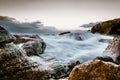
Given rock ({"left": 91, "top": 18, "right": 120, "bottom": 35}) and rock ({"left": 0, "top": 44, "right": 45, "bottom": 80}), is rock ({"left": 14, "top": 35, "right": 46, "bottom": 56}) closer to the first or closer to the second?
rock ({"left": 0, "top": 44, "right": 45, "bottom": 80})

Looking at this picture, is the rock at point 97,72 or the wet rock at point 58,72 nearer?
the rock at point 97,72

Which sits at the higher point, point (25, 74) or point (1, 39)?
point (1, 39)

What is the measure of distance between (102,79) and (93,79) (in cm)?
17

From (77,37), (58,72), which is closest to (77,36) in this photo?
(77,37)

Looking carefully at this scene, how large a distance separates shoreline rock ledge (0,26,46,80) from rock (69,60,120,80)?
6.66 feet

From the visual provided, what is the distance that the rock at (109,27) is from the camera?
18641 millimetres

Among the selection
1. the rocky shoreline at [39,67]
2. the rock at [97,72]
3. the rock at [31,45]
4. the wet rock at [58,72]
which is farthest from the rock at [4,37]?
the rock at [97,72]

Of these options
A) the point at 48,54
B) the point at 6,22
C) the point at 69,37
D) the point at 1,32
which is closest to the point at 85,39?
the point at 69,37

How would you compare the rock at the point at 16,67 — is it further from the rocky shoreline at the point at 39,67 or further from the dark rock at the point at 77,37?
the dark rock at the point at 77,37

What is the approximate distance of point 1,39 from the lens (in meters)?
8.88

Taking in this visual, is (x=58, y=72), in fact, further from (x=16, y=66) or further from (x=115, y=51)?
(x=115, y=51)

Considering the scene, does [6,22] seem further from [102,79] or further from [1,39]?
[102,79]

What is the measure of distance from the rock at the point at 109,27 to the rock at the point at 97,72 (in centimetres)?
1129

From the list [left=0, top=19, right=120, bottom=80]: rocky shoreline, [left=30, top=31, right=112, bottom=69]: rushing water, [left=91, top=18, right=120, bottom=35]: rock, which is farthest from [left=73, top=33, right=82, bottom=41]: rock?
[left=0, top=19, right=120, bottom=80]: rocky shoreline
